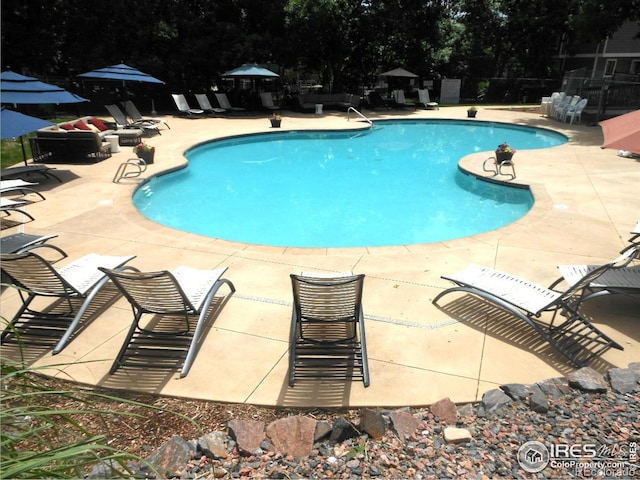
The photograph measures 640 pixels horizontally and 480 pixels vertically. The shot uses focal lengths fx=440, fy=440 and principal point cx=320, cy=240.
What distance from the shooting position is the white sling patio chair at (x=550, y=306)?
4.19 metres

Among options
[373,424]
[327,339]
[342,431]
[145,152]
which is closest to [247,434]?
[342,431]

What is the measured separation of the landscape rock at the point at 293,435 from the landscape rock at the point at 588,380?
213 cm

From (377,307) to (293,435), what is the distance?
86.1 inches

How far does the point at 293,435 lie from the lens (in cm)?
302

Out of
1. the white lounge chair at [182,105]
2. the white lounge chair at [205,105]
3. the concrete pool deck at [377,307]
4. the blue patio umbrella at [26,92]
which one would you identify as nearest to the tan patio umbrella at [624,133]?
the concrete pool deck at [377,307]

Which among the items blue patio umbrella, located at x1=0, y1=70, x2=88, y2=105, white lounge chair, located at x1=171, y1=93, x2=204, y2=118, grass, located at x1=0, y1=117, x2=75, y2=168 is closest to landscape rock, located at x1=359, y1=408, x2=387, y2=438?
blue patio umbrella, located at x1=0, y1=70, x2=88, y2=105

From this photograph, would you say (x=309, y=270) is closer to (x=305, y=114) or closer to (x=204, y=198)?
(x=204, y=198)

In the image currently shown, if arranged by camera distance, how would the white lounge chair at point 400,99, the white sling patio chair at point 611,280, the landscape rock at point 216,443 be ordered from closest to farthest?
the landscape rock at point 216,443 → the white sling patio chair at point 611,280 → the white lounge chair at point 400,99

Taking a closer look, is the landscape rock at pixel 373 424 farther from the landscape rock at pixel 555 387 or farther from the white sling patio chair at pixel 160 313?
the white sling patio chair at pixel 160 313

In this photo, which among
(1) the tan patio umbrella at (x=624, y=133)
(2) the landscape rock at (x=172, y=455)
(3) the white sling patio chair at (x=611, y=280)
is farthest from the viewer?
(3) the white sling patio chair at (x=611, y=280)

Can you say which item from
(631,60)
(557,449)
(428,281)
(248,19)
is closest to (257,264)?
(428,281)

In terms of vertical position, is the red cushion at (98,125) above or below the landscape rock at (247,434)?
above

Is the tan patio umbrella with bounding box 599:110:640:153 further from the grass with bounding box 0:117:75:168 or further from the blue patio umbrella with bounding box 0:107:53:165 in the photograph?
the grass with bounding box 0:117:75:168

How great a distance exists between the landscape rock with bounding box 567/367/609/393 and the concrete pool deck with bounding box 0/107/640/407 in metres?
0.26
